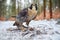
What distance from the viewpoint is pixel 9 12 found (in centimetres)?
282

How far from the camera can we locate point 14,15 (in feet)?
9.21

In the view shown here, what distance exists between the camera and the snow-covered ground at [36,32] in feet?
8.97

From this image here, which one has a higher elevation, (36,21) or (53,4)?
(53,4)

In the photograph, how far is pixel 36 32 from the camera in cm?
277

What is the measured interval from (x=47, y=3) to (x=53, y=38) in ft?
2.00

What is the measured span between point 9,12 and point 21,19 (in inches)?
9.5

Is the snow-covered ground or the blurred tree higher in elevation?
the blurred tree

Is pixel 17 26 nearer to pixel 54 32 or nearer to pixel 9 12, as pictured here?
pixel 9 12

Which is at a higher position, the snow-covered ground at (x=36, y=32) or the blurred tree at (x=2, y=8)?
the blurred tree at (x=2, y=8)

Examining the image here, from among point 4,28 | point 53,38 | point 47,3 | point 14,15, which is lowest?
point 53,38

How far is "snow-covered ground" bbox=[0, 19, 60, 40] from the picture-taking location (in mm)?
2734

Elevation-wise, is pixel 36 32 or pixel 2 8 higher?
pixel 2 8

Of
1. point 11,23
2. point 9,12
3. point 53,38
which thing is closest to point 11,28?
point 11,23

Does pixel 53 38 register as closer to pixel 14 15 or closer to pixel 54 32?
pixel 54 32
